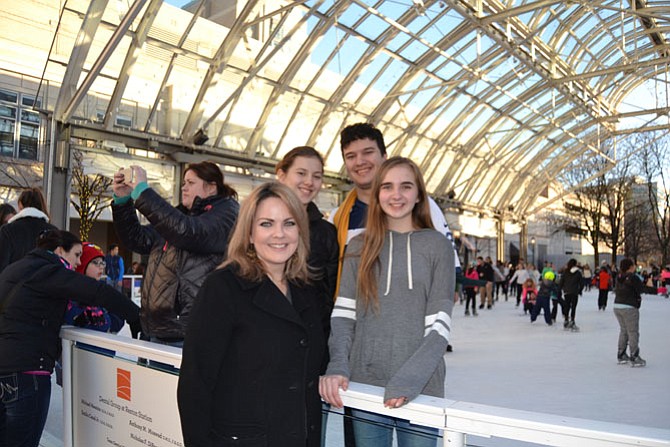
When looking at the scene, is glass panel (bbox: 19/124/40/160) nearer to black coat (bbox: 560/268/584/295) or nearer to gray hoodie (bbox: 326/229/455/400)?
black coat (bbox: 560/268/584/295)

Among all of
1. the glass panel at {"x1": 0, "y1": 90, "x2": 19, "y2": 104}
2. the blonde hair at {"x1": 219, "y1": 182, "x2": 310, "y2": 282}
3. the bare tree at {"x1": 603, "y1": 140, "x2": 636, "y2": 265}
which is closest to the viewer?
the blonde hair at {"x1": 219, "y1": 182, "x2": 310, "y2": 282}

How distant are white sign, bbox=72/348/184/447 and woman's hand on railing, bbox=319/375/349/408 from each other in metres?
0.79

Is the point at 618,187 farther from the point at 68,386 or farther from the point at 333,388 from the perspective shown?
the point at 333,388

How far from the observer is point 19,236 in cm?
392

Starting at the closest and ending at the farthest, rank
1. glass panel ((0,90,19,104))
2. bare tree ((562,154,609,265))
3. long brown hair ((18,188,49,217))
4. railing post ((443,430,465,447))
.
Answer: railing post ((443,430,465,447)) → long brown hair ((18,188,49,217)) → glass panel ((0,90,19,104)) → bare tree ((562,154,609,265))

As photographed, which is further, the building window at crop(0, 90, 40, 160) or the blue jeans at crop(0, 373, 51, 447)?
the building window at crop(0, 90, 40, 160)

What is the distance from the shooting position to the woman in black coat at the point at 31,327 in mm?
2762

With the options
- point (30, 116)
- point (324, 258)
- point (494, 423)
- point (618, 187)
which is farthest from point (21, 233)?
point (618, 187)

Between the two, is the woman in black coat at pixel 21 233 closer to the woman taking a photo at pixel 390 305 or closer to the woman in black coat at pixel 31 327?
the woman in black coat at pixel 31 327

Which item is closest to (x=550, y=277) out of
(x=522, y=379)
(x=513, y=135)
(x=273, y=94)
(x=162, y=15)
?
(x=522, y=379)

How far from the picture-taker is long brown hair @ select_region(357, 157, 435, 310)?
6.60ft

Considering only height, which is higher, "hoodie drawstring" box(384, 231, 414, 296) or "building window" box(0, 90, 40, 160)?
"building window" box(0, 90, 40, 160)

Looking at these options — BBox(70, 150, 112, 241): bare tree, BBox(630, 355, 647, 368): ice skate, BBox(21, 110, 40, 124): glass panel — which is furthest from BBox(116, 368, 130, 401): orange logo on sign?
BBox(21, 110, 40, 124): glass panel

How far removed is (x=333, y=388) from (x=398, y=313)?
0.35 m
